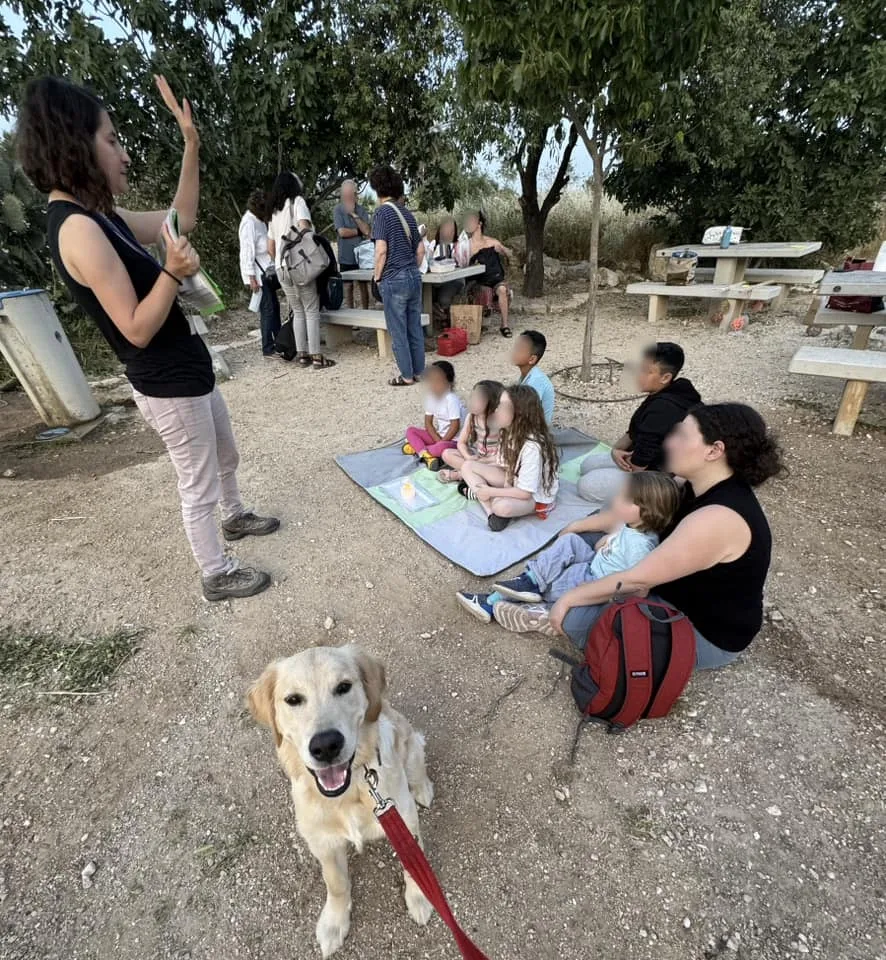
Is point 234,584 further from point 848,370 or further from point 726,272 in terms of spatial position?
point 726,272

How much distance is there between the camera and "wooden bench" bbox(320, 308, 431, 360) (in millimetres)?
6812

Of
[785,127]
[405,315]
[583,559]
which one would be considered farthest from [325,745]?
[785,127]

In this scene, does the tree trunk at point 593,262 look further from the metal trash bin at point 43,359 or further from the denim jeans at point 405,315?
the metal trash bin at point 43,359

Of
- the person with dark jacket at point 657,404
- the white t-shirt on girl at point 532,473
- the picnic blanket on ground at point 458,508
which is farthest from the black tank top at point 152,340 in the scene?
the person with dark jacket at point 657,404

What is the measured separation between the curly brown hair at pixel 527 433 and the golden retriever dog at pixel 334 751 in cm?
202

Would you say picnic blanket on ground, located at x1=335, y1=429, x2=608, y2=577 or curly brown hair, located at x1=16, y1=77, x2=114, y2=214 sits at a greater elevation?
curly brown hair, located at x1=16, y1=77, x2=114, y2=214

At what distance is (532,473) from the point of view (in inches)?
131

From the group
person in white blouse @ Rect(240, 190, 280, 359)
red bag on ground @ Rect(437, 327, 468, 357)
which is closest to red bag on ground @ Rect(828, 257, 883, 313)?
red bag on ground @ Rect(437, 327, 468, 357)

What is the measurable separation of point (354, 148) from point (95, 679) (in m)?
9.12

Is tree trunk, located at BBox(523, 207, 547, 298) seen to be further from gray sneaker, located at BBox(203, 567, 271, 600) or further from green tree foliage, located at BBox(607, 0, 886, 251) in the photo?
gray sneaker, located at BBox(203, 567, 271, 600)

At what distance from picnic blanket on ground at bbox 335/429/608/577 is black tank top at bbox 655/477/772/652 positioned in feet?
3.98

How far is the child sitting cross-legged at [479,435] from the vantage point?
354cm

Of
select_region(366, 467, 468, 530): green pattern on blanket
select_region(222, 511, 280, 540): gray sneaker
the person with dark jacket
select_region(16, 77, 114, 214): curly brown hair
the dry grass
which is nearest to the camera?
select_region(16, 77, 114, 214): curly brown hair

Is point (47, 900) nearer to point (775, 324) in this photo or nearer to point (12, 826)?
point (12, 826)
